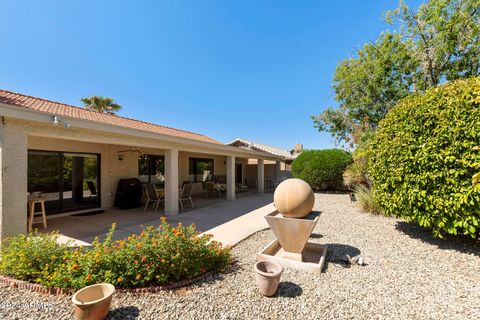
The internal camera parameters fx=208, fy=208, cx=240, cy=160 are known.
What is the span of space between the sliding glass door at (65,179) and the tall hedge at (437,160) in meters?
11.1

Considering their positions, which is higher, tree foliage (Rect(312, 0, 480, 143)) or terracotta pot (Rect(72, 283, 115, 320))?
tree foliage (Rect(312, 0, 480, 143))

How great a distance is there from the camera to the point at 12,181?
4512mm

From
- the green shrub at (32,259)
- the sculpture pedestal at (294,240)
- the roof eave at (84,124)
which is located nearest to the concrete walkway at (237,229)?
the sculpture pedestal at (294,240)

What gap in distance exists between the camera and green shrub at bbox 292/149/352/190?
15.6 meters

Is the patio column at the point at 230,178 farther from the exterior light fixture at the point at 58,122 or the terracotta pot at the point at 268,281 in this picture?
the terracotta pot at the point at 268,281

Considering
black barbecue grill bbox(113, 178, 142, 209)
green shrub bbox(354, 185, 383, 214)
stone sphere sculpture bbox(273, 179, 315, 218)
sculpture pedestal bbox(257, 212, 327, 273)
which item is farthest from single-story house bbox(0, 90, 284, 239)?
green shrub bbox(354, 185, 383, 214)

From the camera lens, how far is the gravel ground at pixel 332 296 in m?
2.76

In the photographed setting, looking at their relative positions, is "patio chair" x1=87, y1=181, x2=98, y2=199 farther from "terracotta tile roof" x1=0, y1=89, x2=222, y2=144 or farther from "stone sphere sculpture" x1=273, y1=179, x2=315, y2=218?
"stone sphere sculpture" x1=273, y1=179, x2=315, y2=218

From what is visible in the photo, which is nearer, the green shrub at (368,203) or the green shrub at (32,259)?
the green shrub at (32,259)

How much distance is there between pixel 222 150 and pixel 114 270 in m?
8.25

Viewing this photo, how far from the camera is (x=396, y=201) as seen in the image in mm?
5359

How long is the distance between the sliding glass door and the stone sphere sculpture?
334 inches

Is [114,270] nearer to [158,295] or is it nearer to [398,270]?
[158,295]

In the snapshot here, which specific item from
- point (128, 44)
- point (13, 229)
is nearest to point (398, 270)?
point (13, 229)
